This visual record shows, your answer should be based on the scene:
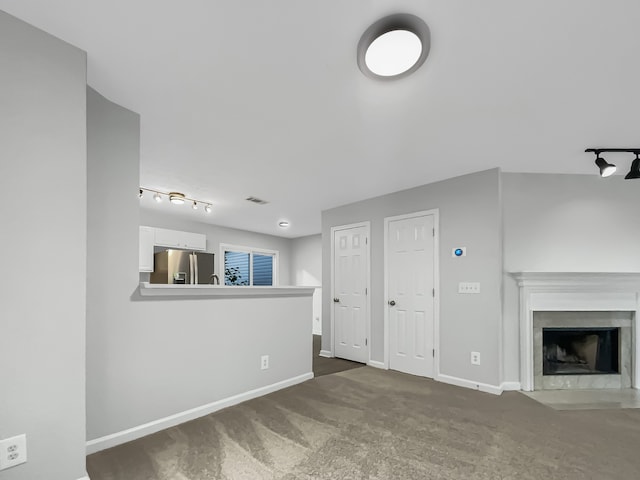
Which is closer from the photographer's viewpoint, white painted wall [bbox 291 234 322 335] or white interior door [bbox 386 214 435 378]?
white interior door [bbox 386 214 435 378]

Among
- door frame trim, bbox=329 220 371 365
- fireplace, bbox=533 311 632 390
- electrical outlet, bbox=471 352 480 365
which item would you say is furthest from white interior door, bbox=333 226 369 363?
fireplace, bbox=533 311 632 390

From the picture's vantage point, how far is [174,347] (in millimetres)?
2379

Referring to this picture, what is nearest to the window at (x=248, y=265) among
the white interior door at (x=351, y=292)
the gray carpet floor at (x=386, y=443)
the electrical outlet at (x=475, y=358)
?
the white interior door at (x=351, y=292)

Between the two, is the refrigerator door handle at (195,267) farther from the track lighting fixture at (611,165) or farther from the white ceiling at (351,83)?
the track lighting fixture at (611,165)

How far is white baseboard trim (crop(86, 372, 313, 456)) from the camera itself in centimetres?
Result: 198

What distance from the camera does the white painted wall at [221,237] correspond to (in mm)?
5660

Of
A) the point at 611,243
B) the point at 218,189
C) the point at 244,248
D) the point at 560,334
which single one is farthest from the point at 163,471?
the point at 244,248

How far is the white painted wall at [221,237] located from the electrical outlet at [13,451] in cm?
462

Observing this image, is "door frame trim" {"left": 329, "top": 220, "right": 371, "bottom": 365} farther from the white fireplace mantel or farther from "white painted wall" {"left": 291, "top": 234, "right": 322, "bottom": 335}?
"white painted wall" {"left": 291, "top": 234, "right": 322, "bottom": 335}

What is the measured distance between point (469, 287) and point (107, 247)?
3.30m

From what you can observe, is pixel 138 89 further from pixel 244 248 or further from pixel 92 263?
pixel 244 248

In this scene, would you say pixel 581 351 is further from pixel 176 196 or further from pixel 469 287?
pixel 176 196

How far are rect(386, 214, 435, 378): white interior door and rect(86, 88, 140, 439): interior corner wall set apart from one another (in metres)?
2.96

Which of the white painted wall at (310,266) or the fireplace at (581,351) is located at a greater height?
the white painted wall at (310,266)
